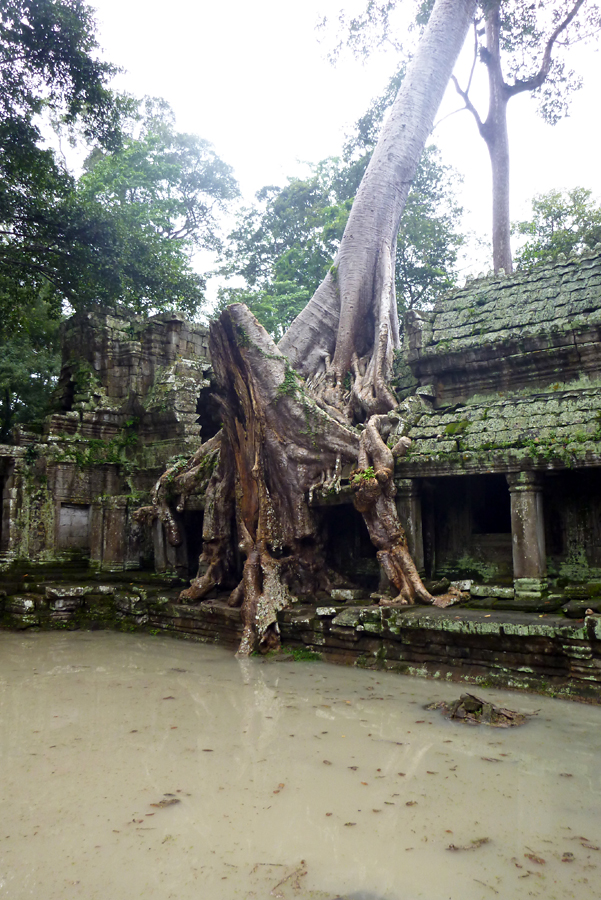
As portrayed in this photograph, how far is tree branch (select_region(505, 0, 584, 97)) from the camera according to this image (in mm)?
16000

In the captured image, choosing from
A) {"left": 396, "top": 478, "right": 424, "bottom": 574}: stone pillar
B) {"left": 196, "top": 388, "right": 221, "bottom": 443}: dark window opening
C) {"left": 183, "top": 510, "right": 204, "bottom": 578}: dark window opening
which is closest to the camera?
{"left": 396, "top": 478, "right": 424, "bottom": 574}: stone pillar

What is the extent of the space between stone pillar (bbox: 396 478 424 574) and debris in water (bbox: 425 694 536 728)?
95.8 inches

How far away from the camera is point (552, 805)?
3336mm

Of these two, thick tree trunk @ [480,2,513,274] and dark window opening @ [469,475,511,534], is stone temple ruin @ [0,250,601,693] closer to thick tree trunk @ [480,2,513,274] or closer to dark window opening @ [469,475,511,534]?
dark window opening @ [469,475,511,534]

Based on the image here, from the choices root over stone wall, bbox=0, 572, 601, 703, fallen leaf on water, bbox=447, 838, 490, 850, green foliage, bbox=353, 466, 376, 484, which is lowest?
fallen leaf on water, bbox=447, 838, 490, 850

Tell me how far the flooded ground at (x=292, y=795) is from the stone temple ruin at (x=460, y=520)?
542mm

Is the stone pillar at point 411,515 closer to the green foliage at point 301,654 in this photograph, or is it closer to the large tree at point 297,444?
the large tree at point 297,444

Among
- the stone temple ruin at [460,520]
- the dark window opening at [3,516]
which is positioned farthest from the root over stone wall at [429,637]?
the dark window opening at [3,516]

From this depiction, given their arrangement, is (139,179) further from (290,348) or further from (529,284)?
(529,284)

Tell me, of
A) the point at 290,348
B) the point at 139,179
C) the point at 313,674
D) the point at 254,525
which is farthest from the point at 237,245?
the point at 313,674

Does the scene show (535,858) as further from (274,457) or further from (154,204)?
(154,204)

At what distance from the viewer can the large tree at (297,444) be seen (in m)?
7.25

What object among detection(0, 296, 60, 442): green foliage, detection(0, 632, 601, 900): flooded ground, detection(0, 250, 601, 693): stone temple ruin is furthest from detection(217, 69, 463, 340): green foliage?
detection(0, 632, 601, 900): flooded ground

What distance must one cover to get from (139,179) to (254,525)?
1699 centimetres
